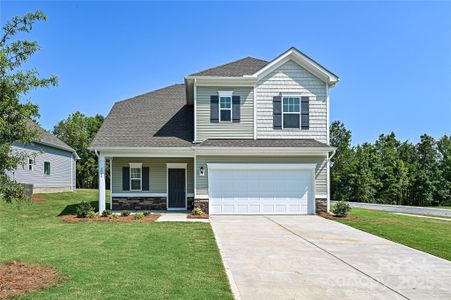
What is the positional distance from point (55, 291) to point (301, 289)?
3.88m

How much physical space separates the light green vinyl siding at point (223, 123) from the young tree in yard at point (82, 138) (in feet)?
107

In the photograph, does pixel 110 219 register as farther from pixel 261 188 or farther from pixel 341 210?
pixel 341 210

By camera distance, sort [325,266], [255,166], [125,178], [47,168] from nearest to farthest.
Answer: [325,266] → [255,166] → [125,178] → [47,168]

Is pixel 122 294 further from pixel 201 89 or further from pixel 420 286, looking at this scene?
pixel 201 89

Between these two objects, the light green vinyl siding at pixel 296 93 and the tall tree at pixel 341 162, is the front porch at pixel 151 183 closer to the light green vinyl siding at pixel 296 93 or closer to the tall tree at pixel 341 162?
the light green vinyl siding at pixel 296 93

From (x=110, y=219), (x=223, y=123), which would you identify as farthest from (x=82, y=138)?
(x=110, y=219)

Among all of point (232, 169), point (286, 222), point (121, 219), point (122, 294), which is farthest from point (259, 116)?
point (122, 294)

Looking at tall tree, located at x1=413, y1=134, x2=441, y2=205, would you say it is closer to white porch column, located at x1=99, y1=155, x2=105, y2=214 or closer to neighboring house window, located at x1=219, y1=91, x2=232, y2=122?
neighboring house window, located at x1=219, y1=91, x2=232, y2=122

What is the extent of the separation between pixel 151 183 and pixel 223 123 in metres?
4.80

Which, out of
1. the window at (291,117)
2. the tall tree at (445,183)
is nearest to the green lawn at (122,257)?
the window at (291,117)

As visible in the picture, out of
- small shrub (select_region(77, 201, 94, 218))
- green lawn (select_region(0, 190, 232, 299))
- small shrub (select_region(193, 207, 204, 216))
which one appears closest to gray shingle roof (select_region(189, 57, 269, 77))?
small shrub (select_region(193, 207, 204, 216))

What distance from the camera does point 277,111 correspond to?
57.4 feet

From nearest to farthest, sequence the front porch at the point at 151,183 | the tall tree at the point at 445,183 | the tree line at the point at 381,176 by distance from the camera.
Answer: the front porch at the point at 151,183, the tree line at the point at 381,176, the tall tree at the point at 445,183

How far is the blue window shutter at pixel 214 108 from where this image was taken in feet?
56.5
